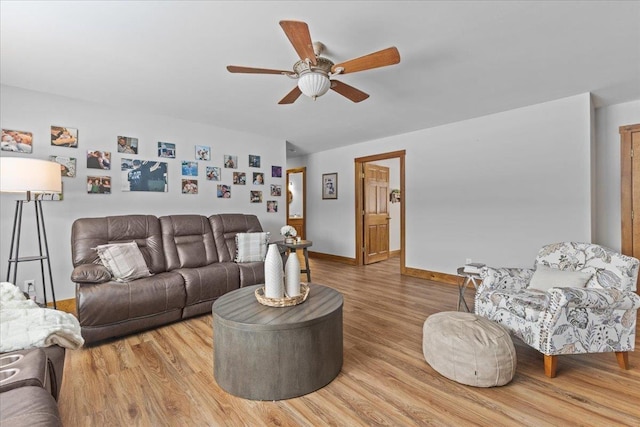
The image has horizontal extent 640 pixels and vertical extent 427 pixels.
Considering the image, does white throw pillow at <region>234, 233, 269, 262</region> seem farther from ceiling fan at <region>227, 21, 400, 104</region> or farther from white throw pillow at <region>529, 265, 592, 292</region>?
white throw pillow at <region>529, 265, 592, 292</region>

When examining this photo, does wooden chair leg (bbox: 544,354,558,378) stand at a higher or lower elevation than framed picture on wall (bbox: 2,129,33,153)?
lower

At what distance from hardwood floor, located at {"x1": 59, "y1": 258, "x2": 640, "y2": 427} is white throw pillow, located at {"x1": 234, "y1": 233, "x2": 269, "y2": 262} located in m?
1.17

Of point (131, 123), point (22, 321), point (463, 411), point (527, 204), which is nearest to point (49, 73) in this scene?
point (131, 123)

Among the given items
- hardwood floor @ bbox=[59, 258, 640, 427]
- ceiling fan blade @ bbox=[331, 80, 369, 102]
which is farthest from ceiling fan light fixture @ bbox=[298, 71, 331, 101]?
hardwood floor @ bbox=[59, 258, 640, 427]

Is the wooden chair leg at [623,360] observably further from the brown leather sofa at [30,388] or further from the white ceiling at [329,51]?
the brown leather sofa at [30,388]

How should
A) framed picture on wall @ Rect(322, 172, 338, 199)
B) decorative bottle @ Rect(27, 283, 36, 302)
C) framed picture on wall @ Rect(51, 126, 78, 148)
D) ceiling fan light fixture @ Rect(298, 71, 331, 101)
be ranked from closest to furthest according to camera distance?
ceiling fan light fixture @ Rect(298, 71, 331, 101), decorative bottle @ Rect(27, 283, 36, 302), framed picture on wall @ Rect(51, 126, 78, 148), framed picture on wall @ Rect(322, 172, 338, 199)

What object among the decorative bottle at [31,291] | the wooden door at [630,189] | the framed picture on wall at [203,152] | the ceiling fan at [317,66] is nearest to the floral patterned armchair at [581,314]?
the wooden door at [630,189]

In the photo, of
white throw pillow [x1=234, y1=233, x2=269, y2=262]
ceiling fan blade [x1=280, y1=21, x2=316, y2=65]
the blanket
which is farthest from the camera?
white throw pillow [x1=234, y1=233, x2=269, y2=262]

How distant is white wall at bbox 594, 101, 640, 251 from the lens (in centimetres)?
348

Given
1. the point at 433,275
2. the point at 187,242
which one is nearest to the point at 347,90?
the point at 187,242

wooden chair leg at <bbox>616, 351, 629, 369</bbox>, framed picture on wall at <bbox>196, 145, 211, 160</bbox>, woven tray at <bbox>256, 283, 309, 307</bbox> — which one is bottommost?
wooden chair leg at <bbox>616, 351, 629, 369</bbox>

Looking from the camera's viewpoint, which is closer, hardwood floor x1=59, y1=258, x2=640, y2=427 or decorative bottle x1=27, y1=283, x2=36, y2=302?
hardwood floor x1=59, y1=258, x2=640, y2=427

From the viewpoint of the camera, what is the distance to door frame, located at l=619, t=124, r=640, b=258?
3.39 metres

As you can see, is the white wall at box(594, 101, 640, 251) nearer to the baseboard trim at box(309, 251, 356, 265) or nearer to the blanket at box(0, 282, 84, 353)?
the baseboard trim at box(309, 251, 356, 265)
